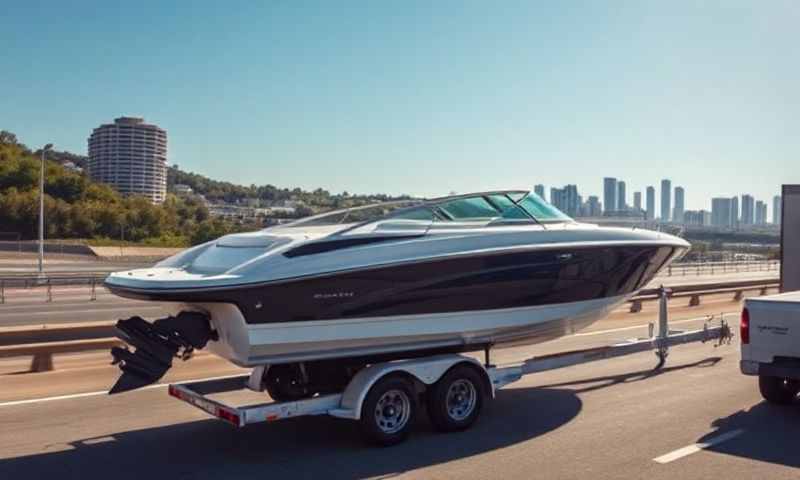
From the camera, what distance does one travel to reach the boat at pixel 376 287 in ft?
24.7

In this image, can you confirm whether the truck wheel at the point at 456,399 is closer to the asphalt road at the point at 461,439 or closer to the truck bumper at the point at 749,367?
the asphalt road at the point at 461,439

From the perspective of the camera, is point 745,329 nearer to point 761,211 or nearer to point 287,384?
point 287,384

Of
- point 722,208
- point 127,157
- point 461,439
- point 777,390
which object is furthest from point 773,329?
point 127,157

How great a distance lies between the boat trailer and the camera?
7.59 meters

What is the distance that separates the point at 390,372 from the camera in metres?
8.00

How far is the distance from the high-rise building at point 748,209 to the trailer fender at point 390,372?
88254 millimetres

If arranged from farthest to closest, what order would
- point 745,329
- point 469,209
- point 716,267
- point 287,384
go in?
1. point 716,267
2. point 745,329
3. point 469,209
4. point 287,384

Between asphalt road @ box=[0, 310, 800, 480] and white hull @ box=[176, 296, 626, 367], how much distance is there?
0.89 meters

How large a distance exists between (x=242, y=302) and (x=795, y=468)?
5.04 m

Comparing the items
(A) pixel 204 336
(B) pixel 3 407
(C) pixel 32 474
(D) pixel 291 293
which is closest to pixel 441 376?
(D) pixel 291 293

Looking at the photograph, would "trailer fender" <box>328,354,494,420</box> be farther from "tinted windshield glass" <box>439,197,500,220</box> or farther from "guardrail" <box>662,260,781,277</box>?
"guardrail" <box>662,260,781,277</box>

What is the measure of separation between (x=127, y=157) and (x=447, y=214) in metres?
157

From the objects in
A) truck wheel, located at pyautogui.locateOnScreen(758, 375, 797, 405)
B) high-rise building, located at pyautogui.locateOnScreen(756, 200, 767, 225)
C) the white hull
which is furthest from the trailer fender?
high-rise building, located at pyautogui.locateOnScreen(756, 200, 767, 225)

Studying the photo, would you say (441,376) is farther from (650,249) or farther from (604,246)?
(650,249)
